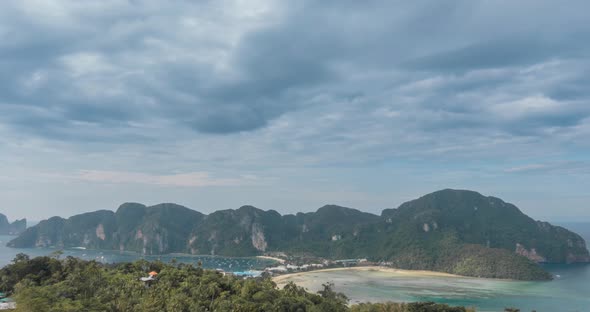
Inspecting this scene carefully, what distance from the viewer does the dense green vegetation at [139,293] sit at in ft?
117

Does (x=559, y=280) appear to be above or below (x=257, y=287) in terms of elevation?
below

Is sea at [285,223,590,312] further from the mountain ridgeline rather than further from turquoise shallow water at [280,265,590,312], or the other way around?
the mountain ridgeline

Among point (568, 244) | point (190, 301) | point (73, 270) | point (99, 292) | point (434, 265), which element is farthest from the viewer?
point (568, 244)

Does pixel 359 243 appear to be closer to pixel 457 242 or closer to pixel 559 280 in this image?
pixel 457 242

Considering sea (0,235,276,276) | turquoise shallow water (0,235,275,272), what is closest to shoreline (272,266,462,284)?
turquoise shallow water (0,235,275,272)

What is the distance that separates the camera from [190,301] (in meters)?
36.9

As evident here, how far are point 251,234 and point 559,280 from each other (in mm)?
124573

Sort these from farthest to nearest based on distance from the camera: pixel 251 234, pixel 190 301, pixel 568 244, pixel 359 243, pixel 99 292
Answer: pixel 251 234
pixel 359 243
pixel 568 244
pixel 99 292
pixel 190 301

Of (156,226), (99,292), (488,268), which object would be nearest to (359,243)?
(488,268)

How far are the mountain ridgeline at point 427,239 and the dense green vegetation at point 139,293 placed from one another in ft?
277

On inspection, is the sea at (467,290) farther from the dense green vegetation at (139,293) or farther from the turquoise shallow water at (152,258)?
the turquoise shallow water at (152,258)

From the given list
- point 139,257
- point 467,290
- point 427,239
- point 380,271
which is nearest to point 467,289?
point 467,290

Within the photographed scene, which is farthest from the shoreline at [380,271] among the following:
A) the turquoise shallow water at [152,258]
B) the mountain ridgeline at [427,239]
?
the turquoise shallow water at [152,258]

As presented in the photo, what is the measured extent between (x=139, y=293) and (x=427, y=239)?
128906 mm
